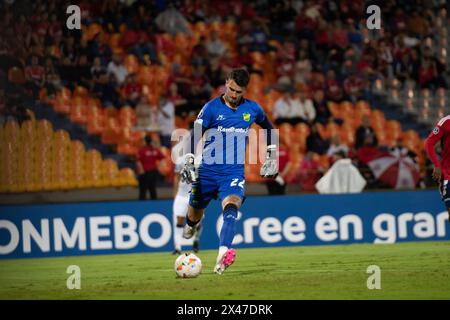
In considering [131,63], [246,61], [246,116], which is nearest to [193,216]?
[246,116]

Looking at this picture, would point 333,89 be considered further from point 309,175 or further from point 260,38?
point 309,175

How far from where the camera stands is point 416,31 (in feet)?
77.2

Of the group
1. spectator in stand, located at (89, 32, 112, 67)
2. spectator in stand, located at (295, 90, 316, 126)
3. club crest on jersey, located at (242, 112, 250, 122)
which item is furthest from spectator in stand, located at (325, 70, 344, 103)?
club crest on jersey, located at (242, 112, 250, 122)

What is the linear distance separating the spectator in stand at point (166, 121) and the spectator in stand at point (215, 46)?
2.60 meters

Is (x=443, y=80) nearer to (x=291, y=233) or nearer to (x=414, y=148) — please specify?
(x=414, y=148)

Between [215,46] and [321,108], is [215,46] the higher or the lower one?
the higher one

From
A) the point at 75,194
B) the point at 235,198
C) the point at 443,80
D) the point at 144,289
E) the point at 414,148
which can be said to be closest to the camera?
the point at 144,289

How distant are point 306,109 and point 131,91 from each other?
4.22 m

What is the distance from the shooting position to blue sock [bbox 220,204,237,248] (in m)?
11.0

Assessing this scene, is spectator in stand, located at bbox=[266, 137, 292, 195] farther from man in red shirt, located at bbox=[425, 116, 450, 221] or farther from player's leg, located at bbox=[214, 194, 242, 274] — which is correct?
player's leg, located at bbox=[214, 194, 242, 274]

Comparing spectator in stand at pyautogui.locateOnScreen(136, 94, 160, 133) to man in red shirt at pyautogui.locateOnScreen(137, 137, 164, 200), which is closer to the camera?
man in red shirt at pyautogui.locateOnScreen(137, 137, 164, 200)

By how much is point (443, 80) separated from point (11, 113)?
10992mm

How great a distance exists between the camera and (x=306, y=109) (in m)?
20.9

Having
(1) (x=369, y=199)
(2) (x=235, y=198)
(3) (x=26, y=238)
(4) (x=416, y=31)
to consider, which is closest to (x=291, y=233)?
(1) (x=369, y=199)
